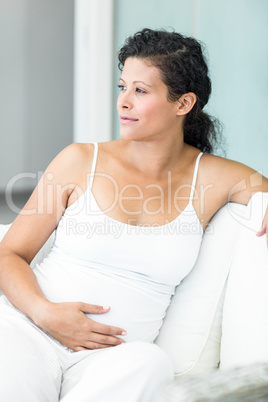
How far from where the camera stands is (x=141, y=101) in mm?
1421

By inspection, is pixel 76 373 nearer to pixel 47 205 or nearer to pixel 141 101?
pixel 47 205

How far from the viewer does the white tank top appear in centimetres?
137

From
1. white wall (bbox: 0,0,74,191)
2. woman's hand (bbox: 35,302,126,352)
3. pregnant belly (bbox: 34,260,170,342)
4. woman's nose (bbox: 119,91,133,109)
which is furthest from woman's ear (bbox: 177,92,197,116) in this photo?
white wall (bbox: 0,0,74,191)

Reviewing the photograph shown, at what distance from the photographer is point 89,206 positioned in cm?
142

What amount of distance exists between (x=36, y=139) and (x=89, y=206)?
11.9 ft

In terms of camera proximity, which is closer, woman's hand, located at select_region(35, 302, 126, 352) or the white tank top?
woman's hand, located at select_region(35, 302, 126, 352)

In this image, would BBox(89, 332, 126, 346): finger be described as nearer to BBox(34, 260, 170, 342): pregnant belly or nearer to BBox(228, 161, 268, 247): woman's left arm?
BBox(34, 260, 170, 342): pregnant belly

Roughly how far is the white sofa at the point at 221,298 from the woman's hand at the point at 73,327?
245 millimetres

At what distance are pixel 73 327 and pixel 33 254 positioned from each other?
283 millimetres

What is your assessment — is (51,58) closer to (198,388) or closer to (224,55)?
(224,55)

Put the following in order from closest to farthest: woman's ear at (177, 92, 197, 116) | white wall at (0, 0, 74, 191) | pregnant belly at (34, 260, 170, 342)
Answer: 1. pregnant belly at (34, 260, 170, 342)
2. woman's ear at (177, 92, 197, 116)
3. white wall at (0, 0, 74, 191)

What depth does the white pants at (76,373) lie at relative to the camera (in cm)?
105

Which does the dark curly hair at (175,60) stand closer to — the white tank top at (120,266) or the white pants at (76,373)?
the white tank top at (120,266)

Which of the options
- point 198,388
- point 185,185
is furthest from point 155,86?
point 198,388
